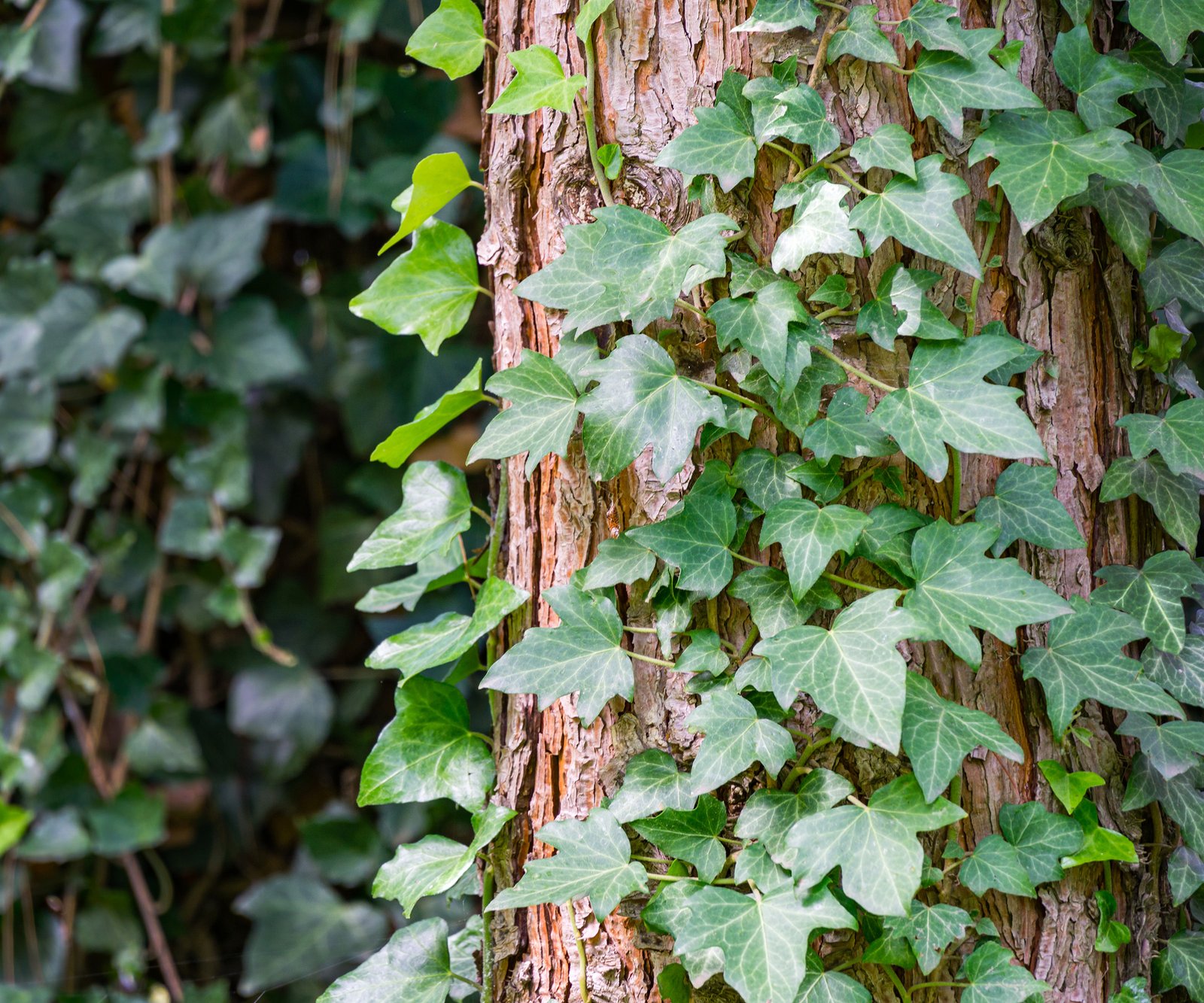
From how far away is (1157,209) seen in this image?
2.25ft

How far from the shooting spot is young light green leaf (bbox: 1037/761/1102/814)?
0.68 meters

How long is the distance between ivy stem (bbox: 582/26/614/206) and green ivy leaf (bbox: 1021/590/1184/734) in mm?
439

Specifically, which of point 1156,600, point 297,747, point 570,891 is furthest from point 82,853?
point 1156,600

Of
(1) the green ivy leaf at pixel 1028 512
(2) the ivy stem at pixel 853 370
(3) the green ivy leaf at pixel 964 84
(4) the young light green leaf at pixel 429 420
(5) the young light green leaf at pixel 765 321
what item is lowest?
(1) the green ivy leaf at pixel 1028 512

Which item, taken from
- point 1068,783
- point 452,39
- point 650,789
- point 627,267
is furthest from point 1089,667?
point 452,39

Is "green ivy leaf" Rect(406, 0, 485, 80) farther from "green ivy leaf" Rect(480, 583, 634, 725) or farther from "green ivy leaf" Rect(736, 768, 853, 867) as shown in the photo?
"green ivy leaf" Rect(736, 768, 853, 867)

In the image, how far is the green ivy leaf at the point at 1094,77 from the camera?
0.67m

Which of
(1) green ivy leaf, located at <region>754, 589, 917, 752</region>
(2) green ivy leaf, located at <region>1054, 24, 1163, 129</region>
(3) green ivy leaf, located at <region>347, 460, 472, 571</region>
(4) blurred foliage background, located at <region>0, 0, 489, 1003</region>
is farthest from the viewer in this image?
(4) blurred foliage background, located at <region>0, 0, 489, 1003</region>

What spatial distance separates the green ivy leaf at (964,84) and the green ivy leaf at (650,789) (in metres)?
0.47

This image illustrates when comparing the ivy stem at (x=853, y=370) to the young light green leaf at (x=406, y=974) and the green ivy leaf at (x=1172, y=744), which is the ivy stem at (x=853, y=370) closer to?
the green ivy leaf at (x=1172, y=744)

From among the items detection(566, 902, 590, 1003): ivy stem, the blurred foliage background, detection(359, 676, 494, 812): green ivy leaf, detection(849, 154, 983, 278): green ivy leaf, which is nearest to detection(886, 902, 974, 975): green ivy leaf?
detection(566, 902, 590, 1003): ivy stem

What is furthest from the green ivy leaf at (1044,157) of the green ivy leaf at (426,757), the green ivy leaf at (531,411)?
the green ivy leaf at (426,757)

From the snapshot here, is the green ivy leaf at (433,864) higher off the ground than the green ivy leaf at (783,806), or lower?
lower

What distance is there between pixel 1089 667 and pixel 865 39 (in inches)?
17.9
